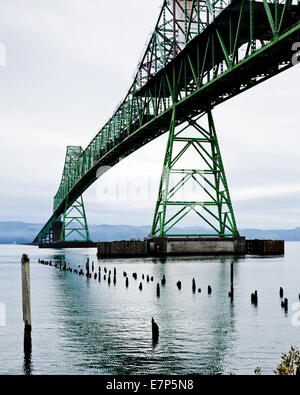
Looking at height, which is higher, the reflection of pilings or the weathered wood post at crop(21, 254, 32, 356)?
the weathered wood post at crop(21, 254, 32, 356)

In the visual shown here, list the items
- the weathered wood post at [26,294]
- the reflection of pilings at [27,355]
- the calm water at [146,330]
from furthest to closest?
the weathered wood post at [26,294] < the calm water at [146,330] < the reflection of pilings at [27,355]

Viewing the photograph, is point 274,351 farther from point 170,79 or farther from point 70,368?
point 170,79

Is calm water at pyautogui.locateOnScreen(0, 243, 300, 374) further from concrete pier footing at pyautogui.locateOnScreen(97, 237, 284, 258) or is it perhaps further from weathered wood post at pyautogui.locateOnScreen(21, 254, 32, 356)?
concrete pier footing at pyautogui.locateOnScreen(97, 237, 284, 258)

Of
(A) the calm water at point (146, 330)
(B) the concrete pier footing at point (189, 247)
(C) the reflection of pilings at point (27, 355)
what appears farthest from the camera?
(B) the concrete pier footing at point (189, 247)

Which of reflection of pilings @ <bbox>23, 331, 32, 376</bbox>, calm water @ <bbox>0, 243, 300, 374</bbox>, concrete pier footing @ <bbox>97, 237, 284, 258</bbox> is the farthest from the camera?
concrete pier footing @ <bbox>97, 237, 284, 258</bbox>

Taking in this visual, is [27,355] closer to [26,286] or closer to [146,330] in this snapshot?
[26,286]

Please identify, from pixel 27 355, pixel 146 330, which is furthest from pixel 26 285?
pixel 146 330

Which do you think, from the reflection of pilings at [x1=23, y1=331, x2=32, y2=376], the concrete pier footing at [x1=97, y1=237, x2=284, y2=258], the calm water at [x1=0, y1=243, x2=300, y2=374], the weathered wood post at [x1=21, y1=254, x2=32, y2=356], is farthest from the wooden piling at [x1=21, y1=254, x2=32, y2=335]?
the concrete pier footing at [x1=97, y1=237, x2=284, y2=258]

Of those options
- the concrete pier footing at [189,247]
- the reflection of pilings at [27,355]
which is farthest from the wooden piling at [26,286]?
the concrete pier footing at [189,247]

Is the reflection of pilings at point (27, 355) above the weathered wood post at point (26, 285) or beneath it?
beneath

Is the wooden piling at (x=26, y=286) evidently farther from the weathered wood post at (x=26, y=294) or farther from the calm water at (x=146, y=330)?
the calm water at (x=146, y=330)

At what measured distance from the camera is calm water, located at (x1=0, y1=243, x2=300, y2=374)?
609 inches

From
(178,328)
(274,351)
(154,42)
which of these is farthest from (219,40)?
(274,351)

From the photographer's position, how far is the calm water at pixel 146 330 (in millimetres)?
15469
